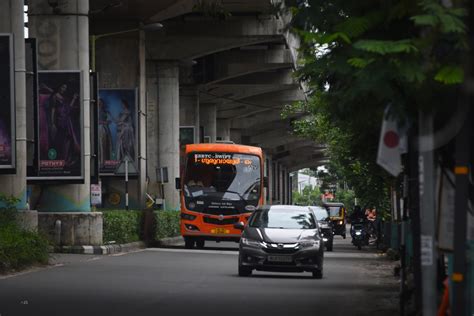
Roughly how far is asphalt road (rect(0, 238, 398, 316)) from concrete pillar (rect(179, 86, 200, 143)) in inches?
1330

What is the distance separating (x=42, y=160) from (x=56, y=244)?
2.35m

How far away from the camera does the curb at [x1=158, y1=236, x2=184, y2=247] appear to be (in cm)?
4368

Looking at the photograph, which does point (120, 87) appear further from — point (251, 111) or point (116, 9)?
point (251, 111)

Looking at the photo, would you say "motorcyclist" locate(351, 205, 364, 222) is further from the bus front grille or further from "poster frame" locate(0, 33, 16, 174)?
"poster frame" locate(0, 33, 16, 174)

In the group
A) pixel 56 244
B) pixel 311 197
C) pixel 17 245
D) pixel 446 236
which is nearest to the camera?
pixel 446 236

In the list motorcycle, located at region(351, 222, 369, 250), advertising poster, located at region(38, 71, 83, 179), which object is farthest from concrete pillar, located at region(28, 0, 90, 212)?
motorcycle, located at region(351, 222, 369, 250)

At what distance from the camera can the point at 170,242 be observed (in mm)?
45938

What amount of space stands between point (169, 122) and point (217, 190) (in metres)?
13.5

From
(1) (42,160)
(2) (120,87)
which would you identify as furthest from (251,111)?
(1) (42,160)

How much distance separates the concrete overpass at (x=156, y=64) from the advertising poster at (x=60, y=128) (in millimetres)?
403

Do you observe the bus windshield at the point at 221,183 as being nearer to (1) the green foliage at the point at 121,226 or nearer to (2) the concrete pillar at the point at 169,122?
(1) the green foliage at the point at 121,226

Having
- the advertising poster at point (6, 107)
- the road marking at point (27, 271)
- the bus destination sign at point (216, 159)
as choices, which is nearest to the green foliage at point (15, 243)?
the road marking at point (27, 271)

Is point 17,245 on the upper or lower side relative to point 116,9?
lower

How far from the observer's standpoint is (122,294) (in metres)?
19.2
